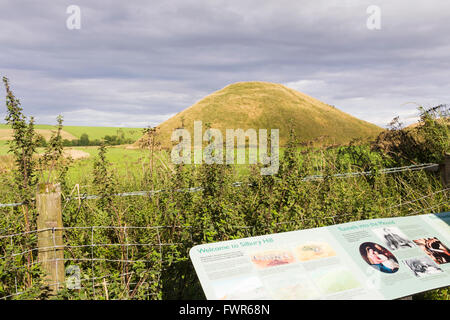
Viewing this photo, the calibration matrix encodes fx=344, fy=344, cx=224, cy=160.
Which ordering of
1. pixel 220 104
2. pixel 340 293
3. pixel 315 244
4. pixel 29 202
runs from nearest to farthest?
pixel 340 293, pixel 315 244, pixel 29 202, pixel 220 104

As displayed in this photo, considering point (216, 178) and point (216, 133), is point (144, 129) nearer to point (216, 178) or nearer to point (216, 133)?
point (216, 133)

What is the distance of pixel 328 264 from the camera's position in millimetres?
2992

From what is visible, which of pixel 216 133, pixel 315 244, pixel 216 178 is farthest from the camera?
pixel 216 133

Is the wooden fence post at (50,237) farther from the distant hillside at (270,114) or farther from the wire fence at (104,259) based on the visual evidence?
the distant hillside at (270,114)

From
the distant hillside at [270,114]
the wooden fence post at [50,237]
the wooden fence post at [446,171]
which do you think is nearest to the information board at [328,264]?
the wooden fence post at [50,237]

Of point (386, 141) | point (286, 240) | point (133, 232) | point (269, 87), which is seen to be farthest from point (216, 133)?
point (269, 87)

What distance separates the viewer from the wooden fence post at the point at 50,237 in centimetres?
378

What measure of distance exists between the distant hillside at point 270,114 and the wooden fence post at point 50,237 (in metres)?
34.6

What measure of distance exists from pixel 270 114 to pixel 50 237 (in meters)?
43.5

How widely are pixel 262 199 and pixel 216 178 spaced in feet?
2.42

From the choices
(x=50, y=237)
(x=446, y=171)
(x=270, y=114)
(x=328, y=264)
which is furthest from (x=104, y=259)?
(x=270, y=114)

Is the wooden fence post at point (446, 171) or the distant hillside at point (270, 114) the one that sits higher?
the distant hillside at point (270, 114)

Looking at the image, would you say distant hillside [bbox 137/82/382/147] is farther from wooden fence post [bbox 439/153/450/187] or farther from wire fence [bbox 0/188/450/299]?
wire fence [bbox 0/188/450/299]
